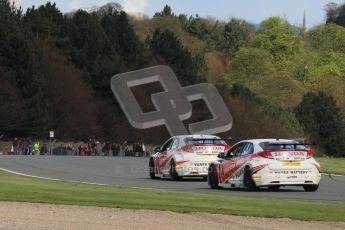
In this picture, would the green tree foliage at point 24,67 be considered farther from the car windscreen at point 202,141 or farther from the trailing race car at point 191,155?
the car windscreen at point 202,141

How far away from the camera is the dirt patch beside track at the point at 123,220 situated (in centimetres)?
1323

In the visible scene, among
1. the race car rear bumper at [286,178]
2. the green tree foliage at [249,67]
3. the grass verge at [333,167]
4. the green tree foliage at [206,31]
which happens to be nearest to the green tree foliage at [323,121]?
the green tree foliage at [249,67]

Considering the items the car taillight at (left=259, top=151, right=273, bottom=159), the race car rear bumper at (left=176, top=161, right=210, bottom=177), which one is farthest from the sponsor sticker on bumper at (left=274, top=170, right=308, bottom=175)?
the race car rear bumper at (left=176, top=161, right=210, bottom=177)

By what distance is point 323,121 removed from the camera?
387 ft

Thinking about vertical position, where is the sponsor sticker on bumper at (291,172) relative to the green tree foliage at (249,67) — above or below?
below

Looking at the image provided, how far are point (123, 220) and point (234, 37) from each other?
15509cm

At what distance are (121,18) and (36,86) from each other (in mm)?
31542

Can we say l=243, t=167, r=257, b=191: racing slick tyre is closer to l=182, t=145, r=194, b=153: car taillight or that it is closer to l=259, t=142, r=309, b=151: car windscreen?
l=259, t=142, r=309, b=151: car windscreen

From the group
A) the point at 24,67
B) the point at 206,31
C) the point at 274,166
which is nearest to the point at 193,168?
the point at 274,166

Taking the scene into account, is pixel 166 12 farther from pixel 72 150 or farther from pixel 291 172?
pixel 291 172

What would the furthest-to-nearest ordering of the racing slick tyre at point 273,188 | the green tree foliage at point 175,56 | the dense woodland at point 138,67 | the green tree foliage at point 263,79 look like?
1. the green tree foliage at point 263,79
2. the green tree foliage at point 175,56
3. the dense woodland at point 138,67
4. the racing slick tyre at point 273,188

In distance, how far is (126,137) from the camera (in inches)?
3967

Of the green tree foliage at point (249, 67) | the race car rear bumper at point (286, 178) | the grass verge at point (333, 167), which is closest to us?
the race car rear bumper at point (286, 178)

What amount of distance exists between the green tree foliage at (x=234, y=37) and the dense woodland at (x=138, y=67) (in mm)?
12011
